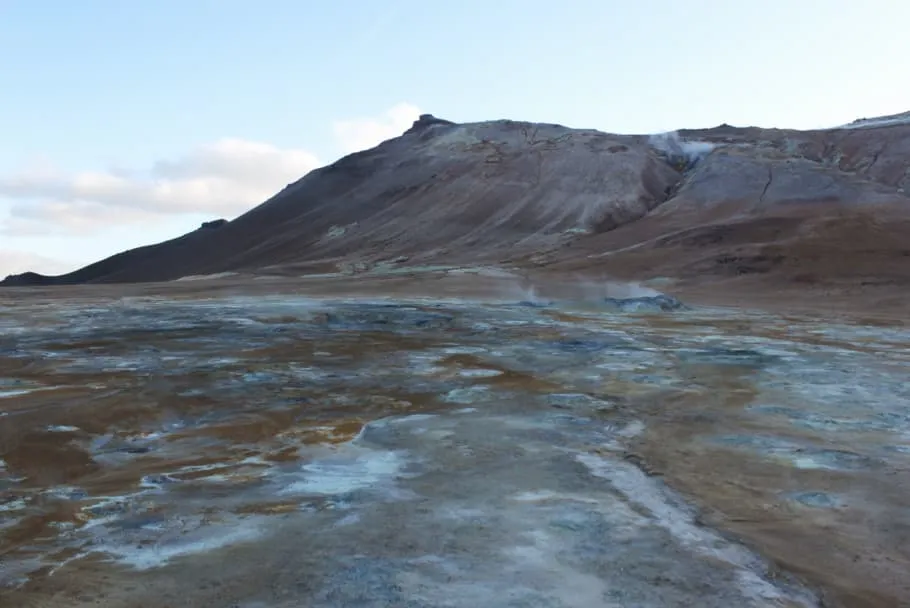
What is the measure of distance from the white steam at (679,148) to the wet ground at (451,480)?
49567 mm

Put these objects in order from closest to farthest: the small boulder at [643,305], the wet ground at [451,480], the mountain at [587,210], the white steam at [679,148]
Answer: the wet ground at [451,480] → the small boulder at [643,305] → the mountain at [587,210] → the white steam at [679,148]

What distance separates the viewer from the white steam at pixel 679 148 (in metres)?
59.3

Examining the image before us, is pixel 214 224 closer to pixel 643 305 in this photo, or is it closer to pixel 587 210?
pixel 587 210

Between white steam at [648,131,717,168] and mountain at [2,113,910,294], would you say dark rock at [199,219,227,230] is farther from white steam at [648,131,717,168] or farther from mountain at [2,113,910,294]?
white steam at [648,131,717,168]

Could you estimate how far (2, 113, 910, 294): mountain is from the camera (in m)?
39.2

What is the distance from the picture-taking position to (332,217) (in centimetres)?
5794

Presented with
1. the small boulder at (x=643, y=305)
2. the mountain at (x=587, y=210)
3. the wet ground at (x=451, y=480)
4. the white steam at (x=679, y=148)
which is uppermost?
the white steam at (x=679, y=148)

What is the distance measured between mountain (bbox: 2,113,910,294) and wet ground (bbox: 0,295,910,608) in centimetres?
2734

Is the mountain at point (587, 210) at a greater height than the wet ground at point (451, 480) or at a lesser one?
greater

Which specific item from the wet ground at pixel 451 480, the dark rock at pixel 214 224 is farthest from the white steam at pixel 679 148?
the wet ground at pixel 451 480

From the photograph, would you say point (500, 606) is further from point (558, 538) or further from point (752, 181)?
point (752, 181)

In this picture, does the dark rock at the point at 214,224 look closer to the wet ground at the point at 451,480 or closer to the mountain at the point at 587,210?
the mountain at the point at 587,210

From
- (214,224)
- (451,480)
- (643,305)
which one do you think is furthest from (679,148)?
(451,480)

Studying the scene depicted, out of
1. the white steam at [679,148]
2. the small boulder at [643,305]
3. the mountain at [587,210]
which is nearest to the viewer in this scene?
the small boulder at [643,305]
